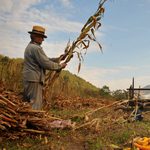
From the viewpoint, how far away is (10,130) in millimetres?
2607

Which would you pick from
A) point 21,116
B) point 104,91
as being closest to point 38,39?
point 21,116

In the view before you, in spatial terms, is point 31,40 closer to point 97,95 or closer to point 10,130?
point 10,130

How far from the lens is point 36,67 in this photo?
133 inches

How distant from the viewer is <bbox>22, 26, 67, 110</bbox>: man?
10.8 ft

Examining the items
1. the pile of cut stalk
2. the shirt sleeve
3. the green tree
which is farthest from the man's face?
the green tree

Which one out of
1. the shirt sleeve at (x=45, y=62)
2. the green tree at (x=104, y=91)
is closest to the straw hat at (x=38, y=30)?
the shirt sleeve at (x=45, y=62)

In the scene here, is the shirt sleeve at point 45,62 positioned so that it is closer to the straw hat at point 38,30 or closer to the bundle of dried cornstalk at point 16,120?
the straw hat at point 38,30

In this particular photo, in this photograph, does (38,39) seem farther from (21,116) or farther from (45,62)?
(21,116)

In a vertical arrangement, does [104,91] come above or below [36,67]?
below

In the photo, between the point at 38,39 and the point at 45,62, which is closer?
the point at 45,62

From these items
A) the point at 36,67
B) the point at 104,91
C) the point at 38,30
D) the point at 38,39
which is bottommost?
the point at 104,91

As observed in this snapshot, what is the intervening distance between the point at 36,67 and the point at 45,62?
11.1 inches

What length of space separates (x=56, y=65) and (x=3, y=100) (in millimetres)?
1223

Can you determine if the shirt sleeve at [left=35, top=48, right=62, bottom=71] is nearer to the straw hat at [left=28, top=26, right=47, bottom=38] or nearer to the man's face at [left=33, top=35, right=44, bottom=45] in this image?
the man's face at [left=33, top=35, right=44, bottom=45]
